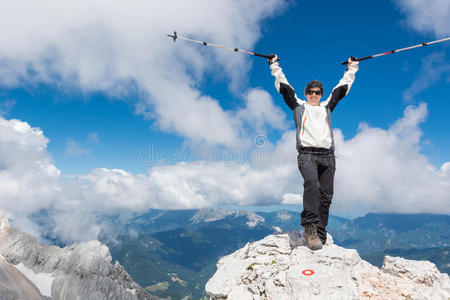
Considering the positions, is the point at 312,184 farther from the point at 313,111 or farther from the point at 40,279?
the point at 40,279

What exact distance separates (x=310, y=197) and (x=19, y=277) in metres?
71.7

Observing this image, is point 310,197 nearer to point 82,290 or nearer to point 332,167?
point 332,167

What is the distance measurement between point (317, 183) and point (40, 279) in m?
83.6

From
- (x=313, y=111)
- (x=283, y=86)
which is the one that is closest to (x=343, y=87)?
(x=313, y=111)

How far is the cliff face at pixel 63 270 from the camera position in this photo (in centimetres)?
5869

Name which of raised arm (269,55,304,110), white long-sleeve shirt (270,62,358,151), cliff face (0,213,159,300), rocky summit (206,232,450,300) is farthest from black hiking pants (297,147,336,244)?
cliff face (0,213,159,300)

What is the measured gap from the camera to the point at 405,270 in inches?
261

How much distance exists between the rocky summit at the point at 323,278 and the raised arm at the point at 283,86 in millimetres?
5056

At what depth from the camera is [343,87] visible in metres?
9.20

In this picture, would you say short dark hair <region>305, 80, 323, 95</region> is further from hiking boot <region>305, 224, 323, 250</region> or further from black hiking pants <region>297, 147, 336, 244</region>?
hiking boot <region>305, 224, 323, 250</region>

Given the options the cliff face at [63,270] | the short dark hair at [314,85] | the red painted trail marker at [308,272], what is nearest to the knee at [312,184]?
the red painted trail marker at [308,272]

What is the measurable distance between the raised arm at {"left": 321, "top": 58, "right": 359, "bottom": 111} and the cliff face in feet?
226

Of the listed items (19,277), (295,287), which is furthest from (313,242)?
(19,277)

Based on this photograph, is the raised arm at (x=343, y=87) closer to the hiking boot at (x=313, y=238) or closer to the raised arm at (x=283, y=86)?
the raised arm at (x=283, y=86)
